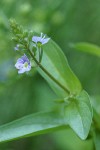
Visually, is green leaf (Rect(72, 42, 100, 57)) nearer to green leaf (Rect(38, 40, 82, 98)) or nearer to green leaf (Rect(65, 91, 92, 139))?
green leaf (Rect(38, 40, 82, 98))

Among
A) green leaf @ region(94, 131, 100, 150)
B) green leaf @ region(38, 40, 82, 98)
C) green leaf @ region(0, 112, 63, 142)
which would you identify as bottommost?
green leaf @ region(94, 131, 100, 150)

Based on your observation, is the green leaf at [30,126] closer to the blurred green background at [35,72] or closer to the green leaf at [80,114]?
the green leaf at [80,114]

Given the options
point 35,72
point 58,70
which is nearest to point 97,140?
point 58,70

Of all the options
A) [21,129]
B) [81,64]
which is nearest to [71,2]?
[81,64]

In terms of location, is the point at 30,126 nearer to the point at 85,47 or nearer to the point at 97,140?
the point at 97,140

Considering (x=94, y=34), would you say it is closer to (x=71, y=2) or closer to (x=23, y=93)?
(x=71, y=2)

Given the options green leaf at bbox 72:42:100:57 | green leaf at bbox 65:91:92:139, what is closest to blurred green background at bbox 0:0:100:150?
green leaf at bbox 72:42:100:57

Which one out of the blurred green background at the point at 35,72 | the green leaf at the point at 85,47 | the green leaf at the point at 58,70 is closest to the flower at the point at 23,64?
the green leaf at the point at 58,70

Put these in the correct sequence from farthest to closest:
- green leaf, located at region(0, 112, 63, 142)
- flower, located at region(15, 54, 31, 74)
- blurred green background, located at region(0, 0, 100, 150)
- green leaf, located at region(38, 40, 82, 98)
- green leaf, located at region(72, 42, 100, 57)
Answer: blurred green background, located at region(0, 0, 100, 150) → green leaf, located at region(72, 42, 100, 57) → green leaf, located at region(38, 40, 82, 98) → green leaf, located at region(0, 112, 63, 142) → flower, located at region(15, 54, 31, 74)
